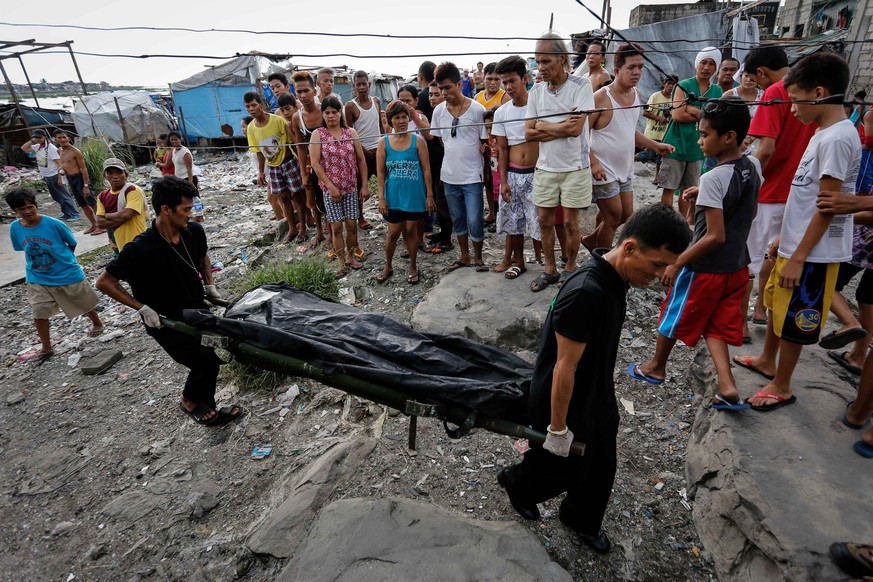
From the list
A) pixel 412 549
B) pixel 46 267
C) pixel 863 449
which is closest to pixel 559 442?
pixel 412 549

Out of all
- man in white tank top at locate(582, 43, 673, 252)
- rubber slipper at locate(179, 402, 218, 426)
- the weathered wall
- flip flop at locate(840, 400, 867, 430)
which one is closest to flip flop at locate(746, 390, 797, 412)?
flip flop at locate(840, 400, 867, 430)

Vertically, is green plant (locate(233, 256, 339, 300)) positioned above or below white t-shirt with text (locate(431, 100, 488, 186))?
below

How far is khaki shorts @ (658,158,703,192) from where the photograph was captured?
4.77 metres

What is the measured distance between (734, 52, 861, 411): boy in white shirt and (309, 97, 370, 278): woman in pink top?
397cm

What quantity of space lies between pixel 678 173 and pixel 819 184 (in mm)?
2710

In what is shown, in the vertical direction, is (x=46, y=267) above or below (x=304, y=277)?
above

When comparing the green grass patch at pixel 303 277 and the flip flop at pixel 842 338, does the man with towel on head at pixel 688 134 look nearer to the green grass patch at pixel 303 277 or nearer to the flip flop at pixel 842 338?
the flip flop at pixel 842 338

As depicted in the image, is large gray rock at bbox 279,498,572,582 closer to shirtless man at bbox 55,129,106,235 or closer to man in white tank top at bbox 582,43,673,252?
man in white tank top at bbox 582,43,673,252

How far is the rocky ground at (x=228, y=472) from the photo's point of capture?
2.37 meters

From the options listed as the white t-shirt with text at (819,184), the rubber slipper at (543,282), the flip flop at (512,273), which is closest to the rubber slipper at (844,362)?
the white t-shirt with text at (819,184)

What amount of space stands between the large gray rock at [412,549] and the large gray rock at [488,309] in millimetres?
1824

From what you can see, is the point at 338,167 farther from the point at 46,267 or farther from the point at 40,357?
the point at 40,357

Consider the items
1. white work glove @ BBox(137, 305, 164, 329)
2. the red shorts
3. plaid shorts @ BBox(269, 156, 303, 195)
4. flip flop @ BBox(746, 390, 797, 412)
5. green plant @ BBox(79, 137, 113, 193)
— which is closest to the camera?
flip flop @ BBox(746, 390, 797, 412)

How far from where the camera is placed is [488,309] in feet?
13.3
